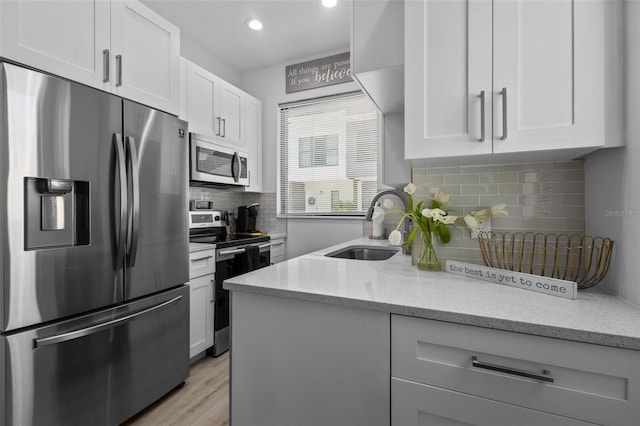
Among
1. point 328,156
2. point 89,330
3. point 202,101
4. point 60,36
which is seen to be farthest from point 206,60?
point 89,330

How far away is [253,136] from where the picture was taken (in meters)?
3.50

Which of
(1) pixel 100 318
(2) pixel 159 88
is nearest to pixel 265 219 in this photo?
(2) pixel 159 88

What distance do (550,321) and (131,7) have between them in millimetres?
2546

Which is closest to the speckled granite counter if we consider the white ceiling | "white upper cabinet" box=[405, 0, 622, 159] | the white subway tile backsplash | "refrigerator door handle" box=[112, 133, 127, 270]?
the white subway tile backsplash

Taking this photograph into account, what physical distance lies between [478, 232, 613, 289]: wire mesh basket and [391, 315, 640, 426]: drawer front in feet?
1.46

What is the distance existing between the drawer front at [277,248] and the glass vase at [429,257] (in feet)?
6.99

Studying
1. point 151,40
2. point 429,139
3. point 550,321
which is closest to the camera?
point 550,321

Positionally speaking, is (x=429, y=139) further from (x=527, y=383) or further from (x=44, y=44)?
(x=44, y=44)

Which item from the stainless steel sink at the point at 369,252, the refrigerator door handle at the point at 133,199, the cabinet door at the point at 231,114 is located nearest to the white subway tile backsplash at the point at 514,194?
the stainless steel sink at the point at 369,252

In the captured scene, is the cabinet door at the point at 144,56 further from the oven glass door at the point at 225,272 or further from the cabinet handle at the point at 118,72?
the oven glass door at the point at 225,272

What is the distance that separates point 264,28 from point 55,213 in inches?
95.6

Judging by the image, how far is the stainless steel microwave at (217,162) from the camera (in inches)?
103

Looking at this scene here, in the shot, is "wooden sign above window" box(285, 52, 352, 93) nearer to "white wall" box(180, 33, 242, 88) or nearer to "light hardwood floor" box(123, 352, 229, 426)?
"white wall" box(180, 33, 242, 88)

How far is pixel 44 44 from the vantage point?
1.41 m
